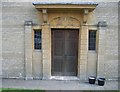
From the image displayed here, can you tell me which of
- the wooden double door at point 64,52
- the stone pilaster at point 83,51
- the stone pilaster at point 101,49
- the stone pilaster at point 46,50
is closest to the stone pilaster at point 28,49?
the stone pilaster at point 46,50

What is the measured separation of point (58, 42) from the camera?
37.7 ft

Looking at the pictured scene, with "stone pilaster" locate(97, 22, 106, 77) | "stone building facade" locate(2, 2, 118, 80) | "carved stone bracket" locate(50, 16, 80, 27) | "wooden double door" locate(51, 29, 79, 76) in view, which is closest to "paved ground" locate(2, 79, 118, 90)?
"stone building facade" locate(2, 2, 118, 80)

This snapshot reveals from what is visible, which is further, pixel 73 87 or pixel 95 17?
pixel 95 17

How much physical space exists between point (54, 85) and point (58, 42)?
2453mm

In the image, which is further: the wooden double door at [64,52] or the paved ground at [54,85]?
the wooden double door at [64,52]

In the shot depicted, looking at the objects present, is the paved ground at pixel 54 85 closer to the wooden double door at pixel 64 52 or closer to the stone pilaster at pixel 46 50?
the stone pilaster at pixel 46 50

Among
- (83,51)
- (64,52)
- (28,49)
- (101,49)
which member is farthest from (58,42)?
(101,49)

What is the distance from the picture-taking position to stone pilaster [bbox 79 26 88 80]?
1116cm

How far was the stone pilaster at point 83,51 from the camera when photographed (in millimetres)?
11156

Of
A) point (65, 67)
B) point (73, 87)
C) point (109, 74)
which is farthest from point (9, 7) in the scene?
point (109, 74)

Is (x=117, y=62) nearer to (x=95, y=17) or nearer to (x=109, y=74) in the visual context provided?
(x=109, y=74)

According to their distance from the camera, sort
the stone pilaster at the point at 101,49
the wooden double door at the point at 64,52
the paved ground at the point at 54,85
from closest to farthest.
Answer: the paved ground at the point at 54,85 → the stone pilaster at the point at 101,49 → the wooden double door at the point at 64,52

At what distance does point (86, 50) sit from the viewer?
1126 centimetres

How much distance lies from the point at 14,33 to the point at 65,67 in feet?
11.2
